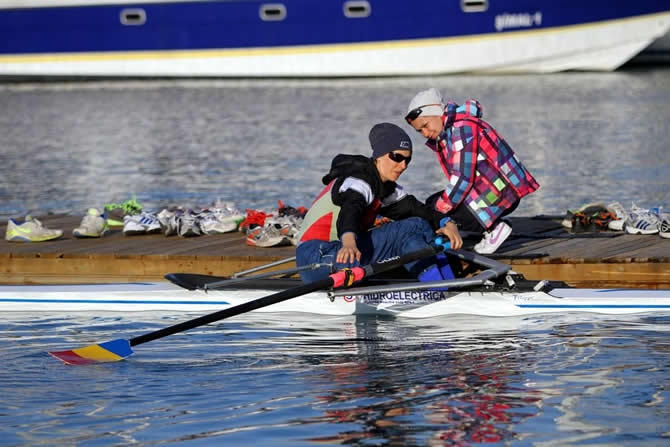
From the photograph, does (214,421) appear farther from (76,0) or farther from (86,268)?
(76,0)

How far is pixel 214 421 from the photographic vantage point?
793 cm

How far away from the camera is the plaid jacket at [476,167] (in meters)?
10.4

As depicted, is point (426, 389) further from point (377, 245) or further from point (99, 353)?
point (99, 353)

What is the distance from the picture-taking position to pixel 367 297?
10570mm

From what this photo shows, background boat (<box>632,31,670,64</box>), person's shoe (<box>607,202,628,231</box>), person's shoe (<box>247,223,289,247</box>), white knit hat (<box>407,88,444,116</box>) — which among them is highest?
background boat (<box>632,31,670,64</box>)

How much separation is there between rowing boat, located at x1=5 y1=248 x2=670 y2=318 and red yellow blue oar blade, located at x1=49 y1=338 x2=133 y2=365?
4.58 ft

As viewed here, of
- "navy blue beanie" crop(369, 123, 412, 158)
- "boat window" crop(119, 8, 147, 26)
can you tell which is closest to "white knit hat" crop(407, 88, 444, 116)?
"navy blue beanie" crop(369, 123, 412, 158)

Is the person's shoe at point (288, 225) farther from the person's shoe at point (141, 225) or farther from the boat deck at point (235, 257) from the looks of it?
the person's shoe at point (141, 225)

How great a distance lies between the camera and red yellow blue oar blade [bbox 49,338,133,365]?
9.46 meters

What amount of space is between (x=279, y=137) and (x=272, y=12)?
1918cm

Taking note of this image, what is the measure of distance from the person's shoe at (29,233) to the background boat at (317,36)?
118 feet

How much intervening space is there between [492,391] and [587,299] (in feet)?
7.00

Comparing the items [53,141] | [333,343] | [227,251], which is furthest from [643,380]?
[53,141]

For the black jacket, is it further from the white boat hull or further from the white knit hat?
the white boat hull
